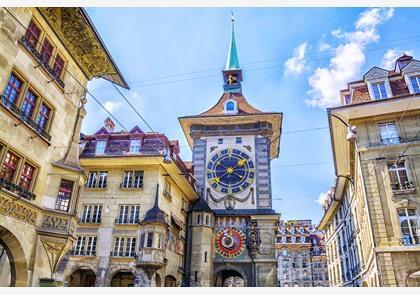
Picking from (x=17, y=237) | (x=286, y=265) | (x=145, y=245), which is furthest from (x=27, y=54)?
(x=286, y=265)

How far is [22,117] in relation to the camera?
12.1 m

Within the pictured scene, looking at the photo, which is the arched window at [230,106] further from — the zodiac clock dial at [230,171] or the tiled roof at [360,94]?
the tiled roof at [360,94]

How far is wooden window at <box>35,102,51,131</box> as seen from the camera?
1333 cm

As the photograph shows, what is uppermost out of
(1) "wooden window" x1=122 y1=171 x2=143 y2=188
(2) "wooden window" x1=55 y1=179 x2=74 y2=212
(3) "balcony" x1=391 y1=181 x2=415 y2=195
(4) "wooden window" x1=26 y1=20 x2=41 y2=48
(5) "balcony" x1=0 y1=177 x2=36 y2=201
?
(4) "wooden window" x1=26 y1=20 x2=41 y2=48

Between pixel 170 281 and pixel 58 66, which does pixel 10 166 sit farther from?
pixel 170 281

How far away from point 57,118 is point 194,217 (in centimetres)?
1720

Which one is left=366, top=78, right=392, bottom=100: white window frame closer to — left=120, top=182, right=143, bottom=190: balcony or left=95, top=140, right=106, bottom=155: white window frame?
left=120, top=182, right=143, bottom=190: balcony

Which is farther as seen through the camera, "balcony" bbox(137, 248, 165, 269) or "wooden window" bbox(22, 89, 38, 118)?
"balcony" bbox(137, 248, 165, 269)

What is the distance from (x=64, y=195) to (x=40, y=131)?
2872 mm

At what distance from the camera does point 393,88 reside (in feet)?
66.0

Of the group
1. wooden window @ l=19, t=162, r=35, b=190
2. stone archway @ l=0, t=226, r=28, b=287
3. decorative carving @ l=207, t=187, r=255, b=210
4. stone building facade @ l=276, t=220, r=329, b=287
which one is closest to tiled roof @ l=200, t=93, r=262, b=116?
decorative carving @ l=207, t=187, r=255, b=210

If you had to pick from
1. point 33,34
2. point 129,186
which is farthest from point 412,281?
point 33,34

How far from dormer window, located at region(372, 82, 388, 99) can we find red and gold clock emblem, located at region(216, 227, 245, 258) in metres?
16.6

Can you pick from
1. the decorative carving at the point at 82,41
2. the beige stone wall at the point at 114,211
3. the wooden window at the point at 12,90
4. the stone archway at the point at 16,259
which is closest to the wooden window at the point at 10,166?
the wooden window at the point at 12,90
